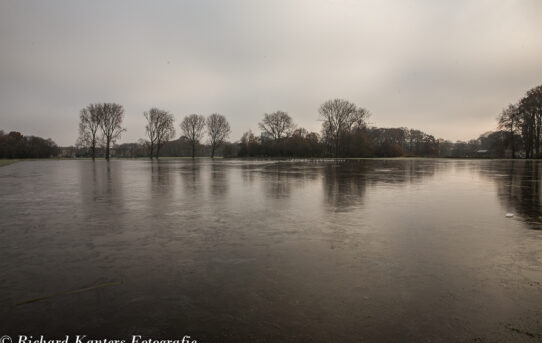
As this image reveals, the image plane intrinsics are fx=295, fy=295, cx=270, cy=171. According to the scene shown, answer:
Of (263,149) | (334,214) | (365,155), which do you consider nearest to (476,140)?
(365,155)

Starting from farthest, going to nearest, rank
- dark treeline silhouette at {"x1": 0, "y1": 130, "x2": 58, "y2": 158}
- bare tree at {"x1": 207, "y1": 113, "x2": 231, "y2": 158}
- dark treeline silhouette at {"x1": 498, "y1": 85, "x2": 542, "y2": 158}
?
bare tree at {"x1": 207, "y1": 113, "x2": 231, "y2": 158} < dark treeline silhouette at {"x1": 0, "y1": 130, "x2": 58, "y2": 158} < dark treeline silhouette at {"x1": 498, "y1": 85, "x2": 542, "y2": 158}

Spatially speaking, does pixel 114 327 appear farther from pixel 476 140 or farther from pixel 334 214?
pixel 476 140

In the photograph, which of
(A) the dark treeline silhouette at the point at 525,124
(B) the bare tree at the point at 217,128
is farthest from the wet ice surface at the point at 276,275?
(B) the bare tree at the point at 217,128

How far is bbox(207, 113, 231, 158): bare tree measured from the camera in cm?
8594

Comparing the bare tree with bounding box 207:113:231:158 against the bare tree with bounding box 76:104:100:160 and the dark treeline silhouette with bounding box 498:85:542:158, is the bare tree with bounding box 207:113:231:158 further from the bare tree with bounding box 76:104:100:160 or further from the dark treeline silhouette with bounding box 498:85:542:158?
the dark treeline silhouette with bounding box 498:85:542:158

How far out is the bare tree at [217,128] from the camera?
282 feet

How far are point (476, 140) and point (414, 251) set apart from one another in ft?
585

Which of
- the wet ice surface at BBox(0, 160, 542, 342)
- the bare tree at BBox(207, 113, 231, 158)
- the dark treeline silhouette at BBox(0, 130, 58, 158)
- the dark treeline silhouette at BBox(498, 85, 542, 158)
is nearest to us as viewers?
the wet ice surface at BBox(0, 160, 542, 342)

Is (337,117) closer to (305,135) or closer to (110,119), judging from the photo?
(305,135)

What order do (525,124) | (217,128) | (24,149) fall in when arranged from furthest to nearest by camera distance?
(217,128) → (24,149) → (525,124)

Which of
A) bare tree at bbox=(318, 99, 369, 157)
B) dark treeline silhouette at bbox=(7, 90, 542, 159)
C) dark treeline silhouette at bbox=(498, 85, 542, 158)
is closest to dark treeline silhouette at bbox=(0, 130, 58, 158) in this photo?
dark treeline silhouette at bbox=(7, 90, 542, 159)

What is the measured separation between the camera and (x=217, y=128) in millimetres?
86375

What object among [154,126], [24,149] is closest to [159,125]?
[154,126]

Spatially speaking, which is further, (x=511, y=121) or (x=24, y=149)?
(x=24, y=149)
